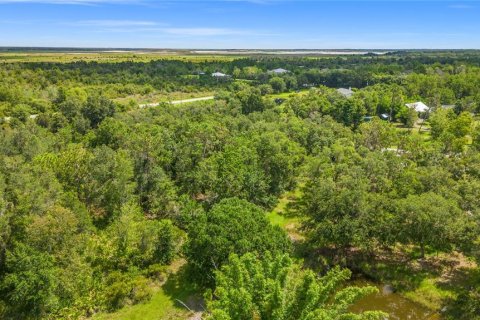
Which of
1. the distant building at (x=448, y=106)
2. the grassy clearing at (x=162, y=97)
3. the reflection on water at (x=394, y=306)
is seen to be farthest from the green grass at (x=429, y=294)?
the grassy clearing at (x=162, y=97)

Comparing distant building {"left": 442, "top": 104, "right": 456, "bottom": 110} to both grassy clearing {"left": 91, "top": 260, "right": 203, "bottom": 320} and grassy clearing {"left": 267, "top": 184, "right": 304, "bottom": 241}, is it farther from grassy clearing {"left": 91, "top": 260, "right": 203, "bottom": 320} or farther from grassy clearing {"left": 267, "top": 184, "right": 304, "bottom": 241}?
grassy clearing {"left": 91, "top": 260, "right": 203, "bottom": 320}

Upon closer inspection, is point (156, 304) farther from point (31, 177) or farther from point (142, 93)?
point (142, 93)

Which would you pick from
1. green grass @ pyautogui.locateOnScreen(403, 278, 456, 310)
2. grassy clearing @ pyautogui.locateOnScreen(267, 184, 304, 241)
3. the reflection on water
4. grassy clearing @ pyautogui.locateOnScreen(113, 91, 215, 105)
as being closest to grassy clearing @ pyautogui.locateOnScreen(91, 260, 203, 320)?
the reflection on water

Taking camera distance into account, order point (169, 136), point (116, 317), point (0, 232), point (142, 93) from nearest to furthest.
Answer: point (0, 232) < point (116, 317) < point (169, 136) < point (142, 93)

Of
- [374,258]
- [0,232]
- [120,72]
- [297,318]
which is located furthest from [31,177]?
[120,72]

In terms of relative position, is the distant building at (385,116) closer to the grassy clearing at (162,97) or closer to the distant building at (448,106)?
the distant building at (448,106)

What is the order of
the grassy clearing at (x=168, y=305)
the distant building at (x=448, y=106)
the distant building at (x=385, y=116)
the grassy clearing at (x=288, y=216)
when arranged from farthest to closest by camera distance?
1. the distant building at (x=448, y=106)
2. the distant building at (x=385, y=116)
3. the grassy clearing at (x=288, y=216)
4. the grassy clearing at (x=168, y=305)

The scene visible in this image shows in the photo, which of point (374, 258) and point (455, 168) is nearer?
point (374, 258)

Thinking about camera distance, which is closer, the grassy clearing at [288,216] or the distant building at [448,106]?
the grassy clearing at [288,216]

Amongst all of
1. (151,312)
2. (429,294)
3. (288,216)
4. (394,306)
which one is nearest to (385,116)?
(288,216)
